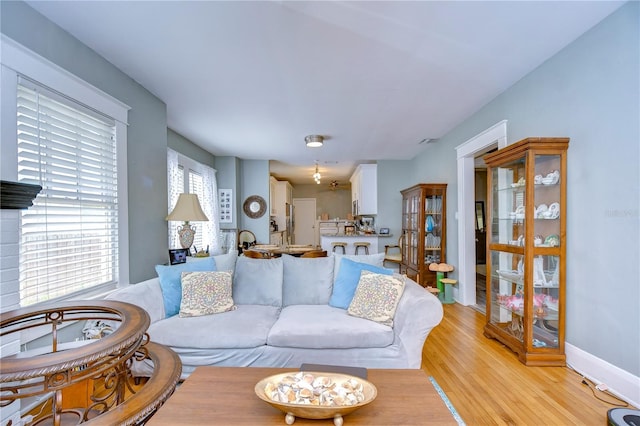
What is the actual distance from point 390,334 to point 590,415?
1.29 metres

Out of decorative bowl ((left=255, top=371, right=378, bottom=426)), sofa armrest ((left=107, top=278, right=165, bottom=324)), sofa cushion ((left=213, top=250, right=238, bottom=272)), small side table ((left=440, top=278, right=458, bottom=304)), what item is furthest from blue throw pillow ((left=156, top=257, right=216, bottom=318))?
small side table ((left=440, top=278, right=458, bottom=304))

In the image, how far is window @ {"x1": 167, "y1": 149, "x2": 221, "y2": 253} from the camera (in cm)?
439

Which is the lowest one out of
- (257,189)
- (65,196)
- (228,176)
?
(65,196)

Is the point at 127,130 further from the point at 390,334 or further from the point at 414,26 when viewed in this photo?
the point at 390,334

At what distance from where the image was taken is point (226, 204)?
21.0ft

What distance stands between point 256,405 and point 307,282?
1.63 meters

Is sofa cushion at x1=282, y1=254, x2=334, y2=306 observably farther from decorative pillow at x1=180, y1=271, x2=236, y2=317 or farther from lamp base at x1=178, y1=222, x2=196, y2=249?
lamp base at x1=178, y1=222, x2=196, y2=249

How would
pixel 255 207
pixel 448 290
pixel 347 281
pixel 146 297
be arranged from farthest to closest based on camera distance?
pixel 255 207
pixel 448 290
pixel 347 281
pixel 146 297

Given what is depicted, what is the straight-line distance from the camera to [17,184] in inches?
64.2

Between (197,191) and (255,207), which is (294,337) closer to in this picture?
(197,191)

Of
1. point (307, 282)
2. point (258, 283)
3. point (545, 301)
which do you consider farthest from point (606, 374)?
point (258, 283)

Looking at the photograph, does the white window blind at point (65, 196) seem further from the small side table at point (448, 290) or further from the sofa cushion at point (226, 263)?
the small side table at point (448, 290)

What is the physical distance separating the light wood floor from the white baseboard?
9cm

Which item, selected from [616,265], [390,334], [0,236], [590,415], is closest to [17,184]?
[0,236]
